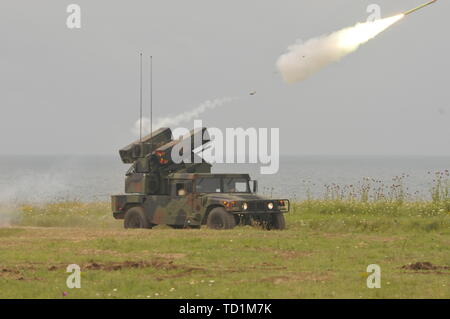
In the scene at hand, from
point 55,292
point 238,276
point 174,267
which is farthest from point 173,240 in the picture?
point 55,292

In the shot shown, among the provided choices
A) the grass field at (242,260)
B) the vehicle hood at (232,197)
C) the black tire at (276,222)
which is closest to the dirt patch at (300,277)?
the grass field at (242,260)

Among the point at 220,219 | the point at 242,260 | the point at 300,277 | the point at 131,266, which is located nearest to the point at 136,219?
the point at 220,219

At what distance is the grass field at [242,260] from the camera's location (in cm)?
1187

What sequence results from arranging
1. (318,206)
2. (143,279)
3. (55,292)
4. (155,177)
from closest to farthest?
(55,292) → (143,279) → (155,177) → (318,206)

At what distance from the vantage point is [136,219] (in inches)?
959

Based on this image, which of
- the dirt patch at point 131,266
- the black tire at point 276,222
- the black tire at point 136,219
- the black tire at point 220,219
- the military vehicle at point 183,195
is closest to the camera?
the dirt patch at point 131,266

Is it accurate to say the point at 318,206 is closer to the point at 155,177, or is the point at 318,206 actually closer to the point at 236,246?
the point at 155,177

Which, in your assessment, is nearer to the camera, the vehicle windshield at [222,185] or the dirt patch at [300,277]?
the dirt patch at [300,277]

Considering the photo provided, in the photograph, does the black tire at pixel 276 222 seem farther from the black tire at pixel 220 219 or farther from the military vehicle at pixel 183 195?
the black tire at pixel 220 219

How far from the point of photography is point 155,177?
24219 mm

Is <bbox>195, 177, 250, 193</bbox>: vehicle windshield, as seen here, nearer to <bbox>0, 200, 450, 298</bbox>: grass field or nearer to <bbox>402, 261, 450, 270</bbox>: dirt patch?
<bbox>0, 200, 450, 298</bbox>: grass field
